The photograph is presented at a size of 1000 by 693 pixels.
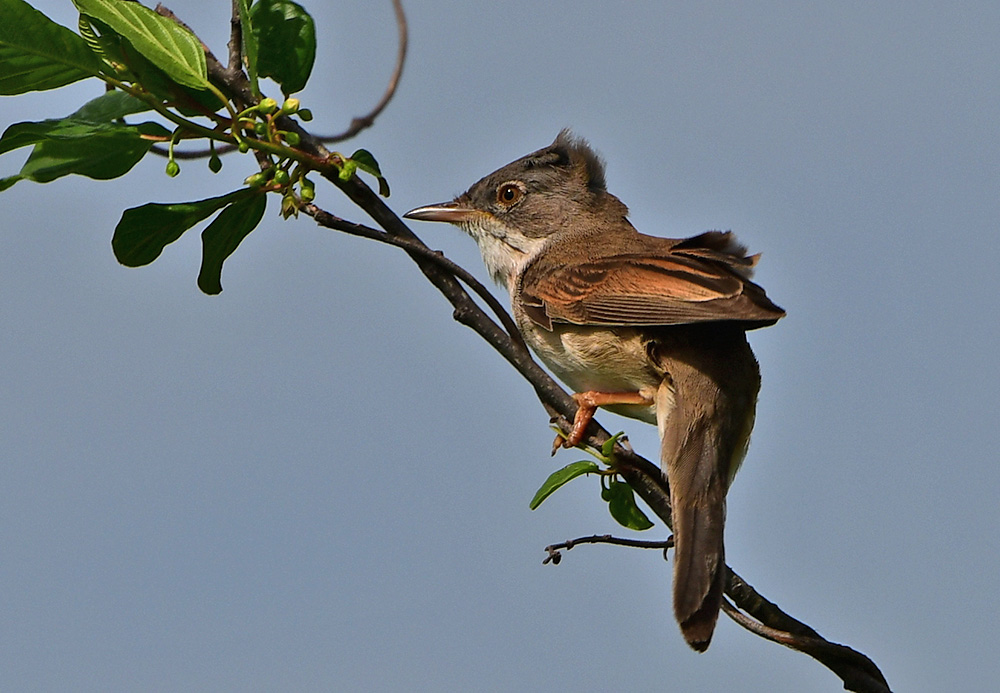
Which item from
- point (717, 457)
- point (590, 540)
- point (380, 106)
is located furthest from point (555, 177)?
point (590, 540)

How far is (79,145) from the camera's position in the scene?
2.62 metres

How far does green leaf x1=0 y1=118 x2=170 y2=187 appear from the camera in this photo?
2.59 meters

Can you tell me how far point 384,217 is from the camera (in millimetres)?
2688

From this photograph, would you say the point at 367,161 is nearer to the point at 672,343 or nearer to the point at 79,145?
the point at 79,145

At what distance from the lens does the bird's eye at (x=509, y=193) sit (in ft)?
16.3

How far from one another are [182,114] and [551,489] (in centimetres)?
142

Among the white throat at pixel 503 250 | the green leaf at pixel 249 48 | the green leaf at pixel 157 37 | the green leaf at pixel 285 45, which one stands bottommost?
the green leaf at pixel 157 37

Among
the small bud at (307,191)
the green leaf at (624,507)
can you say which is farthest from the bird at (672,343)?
the small bud at (307,191)

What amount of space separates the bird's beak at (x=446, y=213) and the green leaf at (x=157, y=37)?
214 centimetres

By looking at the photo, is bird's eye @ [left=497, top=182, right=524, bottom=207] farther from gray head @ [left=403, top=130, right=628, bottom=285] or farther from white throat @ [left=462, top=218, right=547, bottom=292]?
white throat @ [left=462, top=218, right=547, bottom=292]

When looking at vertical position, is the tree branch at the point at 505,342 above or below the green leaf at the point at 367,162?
below

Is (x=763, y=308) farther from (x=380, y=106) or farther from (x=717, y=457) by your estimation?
(x=380, y=106)

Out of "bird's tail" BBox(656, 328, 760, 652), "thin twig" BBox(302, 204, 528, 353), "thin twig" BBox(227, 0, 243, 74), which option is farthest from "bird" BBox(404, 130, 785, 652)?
"thin twig" BBox(227, 0, 243, 74)

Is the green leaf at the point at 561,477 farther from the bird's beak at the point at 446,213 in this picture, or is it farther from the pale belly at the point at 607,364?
the bird's beak at the point at 446,213
